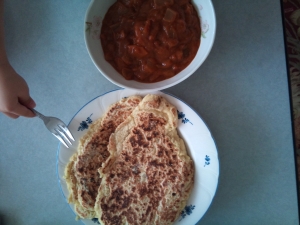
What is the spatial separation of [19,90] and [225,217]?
1024 mm

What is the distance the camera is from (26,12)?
119 centimetres

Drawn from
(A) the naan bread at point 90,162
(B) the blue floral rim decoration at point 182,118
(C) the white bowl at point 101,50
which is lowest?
(A) the naan bread at point 90,162

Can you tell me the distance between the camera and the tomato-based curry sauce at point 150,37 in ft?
3.07

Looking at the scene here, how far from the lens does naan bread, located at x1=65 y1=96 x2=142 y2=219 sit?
118 centimetres

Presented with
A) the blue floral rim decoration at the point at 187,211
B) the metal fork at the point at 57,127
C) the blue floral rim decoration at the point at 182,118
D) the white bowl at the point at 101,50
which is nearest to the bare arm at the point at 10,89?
the metal fork at the point at 57,127

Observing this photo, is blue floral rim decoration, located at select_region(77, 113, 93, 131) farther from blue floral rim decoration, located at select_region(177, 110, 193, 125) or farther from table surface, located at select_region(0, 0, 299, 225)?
blue floral rim decoration, located at select_region(177, 110, 193, 125)

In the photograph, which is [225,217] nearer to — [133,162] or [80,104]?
[133,162]

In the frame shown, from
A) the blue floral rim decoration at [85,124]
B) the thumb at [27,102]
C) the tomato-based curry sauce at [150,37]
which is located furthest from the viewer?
the blue floral rim decoration at [85,124]

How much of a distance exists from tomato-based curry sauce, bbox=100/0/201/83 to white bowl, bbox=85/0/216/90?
2 centimetres

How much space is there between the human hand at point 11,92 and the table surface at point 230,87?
0.52ft

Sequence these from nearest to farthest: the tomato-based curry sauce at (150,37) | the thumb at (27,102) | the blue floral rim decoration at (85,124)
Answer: the tomato-based curry sauce at (150,37), the thumb at (27,102), the blue floral rim decoration at (85,124)

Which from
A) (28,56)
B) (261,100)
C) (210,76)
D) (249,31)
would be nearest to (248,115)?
(261,100)

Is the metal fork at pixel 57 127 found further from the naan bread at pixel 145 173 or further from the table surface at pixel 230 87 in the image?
the naan bread at pixel 145 173

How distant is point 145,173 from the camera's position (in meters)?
1.16
